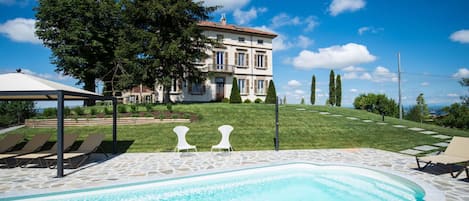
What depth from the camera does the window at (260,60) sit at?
30.0 meters

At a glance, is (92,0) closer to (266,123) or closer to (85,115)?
(85,115)

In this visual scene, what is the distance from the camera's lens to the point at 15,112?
711 inches

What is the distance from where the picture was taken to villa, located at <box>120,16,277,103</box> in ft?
88.9

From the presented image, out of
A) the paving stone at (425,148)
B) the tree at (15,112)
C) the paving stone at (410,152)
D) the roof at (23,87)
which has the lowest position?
the paving stone at (410,152)

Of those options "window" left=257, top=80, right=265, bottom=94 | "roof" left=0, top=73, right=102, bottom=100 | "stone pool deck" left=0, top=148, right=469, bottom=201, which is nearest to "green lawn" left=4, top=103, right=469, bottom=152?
"stone pool deck" left=0, top=148, right=469, bottom=201

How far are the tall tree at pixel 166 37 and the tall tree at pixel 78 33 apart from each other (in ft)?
15.4

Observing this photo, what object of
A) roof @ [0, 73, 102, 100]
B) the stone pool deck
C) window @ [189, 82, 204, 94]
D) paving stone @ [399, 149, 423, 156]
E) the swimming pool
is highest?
window @ [189, 82, 204, 94]

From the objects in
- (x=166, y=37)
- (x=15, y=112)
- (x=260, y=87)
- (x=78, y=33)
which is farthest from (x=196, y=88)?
(x=15, y=112)

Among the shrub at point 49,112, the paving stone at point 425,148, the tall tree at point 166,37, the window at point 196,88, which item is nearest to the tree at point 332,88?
the window at point 196,88

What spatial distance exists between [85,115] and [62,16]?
13.0 meters

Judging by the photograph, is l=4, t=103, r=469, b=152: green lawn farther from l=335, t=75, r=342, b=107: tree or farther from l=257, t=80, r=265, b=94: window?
l=335, t=75, r=342, b=107: tree

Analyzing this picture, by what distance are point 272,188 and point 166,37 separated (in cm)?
1786

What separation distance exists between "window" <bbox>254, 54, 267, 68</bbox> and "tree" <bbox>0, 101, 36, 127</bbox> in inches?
831

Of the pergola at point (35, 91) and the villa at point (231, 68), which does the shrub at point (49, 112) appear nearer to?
the pergola at point (35, 91)
